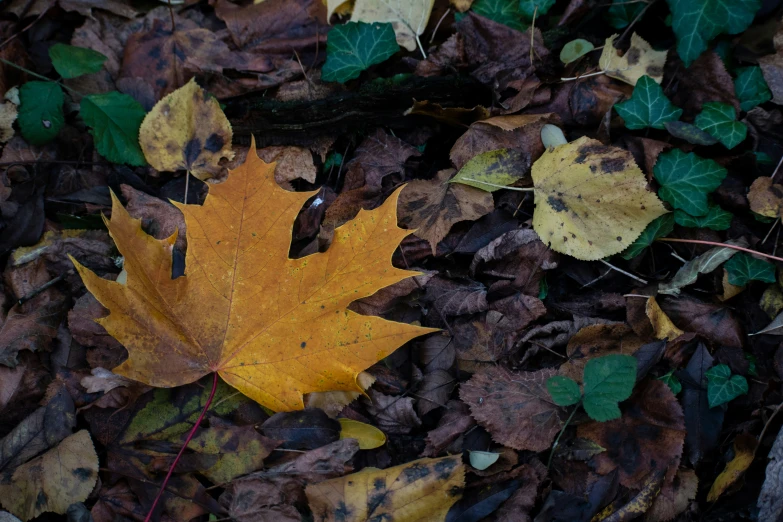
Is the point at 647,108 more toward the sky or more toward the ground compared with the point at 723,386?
more toward the sky

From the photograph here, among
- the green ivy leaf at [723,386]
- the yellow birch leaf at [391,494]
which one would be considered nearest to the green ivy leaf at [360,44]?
Result: the yellow birch leaf at [391,494]

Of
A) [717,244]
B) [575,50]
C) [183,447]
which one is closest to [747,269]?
[717,244]

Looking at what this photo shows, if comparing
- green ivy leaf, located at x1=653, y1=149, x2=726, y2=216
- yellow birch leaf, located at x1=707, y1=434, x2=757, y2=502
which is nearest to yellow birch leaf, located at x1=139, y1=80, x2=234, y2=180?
green ivy leaf, located at x1=653, y1=149, x2=726, y2=216

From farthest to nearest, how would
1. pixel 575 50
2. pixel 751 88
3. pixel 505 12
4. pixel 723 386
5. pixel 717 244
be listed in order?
pixel 505 12, pixel 575 50, pixel 751 88, pixel 717 244, pixel 723 386

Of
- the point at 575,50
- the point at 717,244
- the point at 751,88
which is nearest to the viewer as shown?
the point at 717,244

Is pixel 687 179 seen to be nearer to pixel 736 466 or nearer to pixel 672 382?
pixel 672 382

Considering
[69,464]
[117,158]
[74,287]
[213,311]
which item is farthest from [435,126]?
[69,464]

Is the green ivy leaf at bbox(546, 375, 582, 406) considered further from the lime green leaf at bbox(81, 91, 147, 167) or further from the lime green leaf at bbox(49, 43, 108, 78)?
the lime green leaf at bbox(49, 43, 108, 78)
